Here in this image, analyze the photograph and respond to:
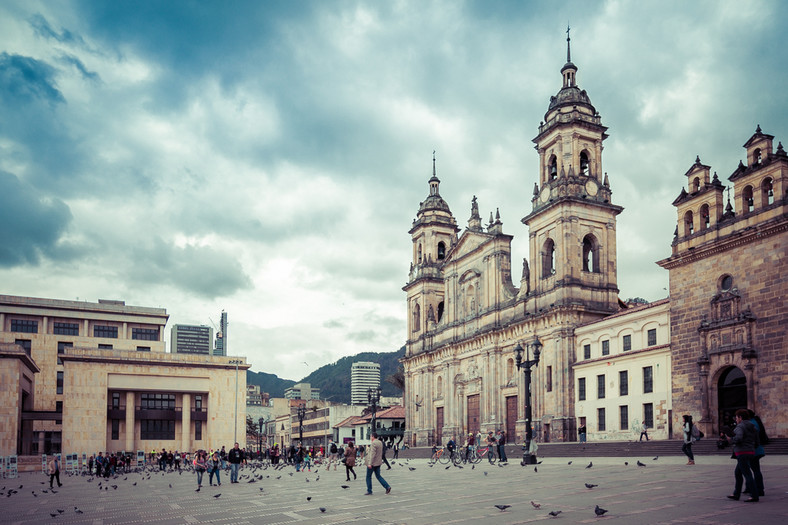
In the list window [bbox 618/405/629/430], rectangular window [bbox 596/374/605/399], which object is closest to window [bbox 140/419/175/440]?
rectangular window [bbox 596/374/605/399]

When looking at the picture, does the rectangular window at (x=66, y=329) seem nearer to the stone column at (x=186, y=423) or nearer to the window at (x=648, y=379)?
the stone column at (x=186, y=423)

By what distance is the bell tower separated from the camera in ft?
160

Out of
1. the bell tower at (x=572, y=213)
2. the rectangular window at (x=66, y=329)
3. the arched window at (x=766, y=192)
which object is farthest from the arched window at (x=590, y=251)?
the rectangular window at (x=66, y=329)

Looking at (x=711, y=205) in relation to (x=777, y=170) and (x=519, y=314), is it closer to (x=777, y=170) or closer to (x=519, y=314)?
(x=777, y=170)

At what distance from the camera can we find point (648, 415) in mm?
39719

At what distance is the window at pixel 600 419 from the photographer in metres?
43.6

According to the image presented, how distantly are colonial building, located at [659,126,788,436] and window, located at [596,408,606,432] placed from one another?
26.9ft

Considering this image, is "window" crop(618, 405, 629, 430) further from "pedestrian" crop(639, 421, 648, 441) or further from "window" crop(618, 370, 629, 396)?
"pedestrian" crop(639, 421, 648, 441)

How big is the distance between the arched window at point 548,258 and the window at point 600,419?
429 inches

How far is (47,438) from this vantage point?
224 feet

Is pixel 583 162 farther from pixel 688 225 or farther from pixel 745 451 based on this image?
pixel 745 451

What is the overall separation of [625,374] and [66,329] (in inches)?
2343

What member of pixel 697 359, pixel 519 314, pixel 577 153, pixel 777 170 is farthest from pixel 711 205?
pixel 519 314

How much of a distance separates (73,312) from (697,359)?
64113mm
